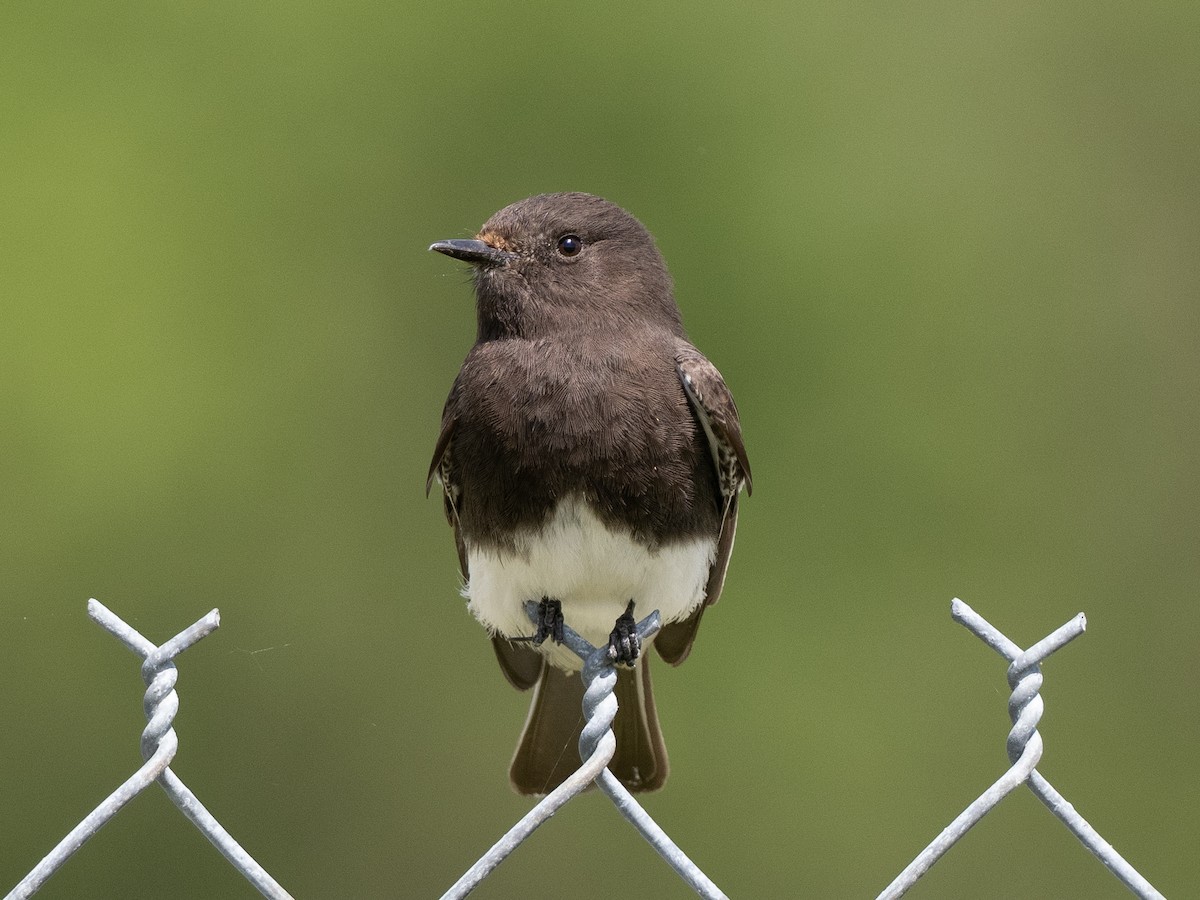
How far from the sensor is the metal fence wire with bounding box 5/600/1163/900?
1.80 m

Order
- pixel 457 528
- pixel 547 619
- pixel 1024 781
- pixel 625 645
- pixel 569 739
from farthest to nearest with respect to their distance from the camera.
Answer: pixel 569 739
pixel 457 528
pixel 547 619
pixel 625 645
pixel 1024 781

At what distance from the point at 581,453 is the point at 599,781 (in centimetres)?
124

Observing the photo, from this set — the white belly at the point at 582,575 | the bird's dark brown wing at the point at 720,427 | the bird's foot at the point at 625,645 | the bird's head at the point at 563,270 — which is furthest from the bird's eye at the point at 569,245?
the bird's foot at the point at 625,645

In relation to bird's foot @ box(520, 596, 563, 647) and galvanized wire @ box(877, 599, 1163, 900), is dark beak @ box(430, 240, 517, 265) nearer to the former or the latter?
bird's foot @ box(520, 596, 563, 647)

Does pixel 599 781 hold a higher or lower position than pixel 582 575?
Result: higher

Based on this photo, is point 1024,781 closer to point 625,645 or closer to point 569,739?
point 625,645

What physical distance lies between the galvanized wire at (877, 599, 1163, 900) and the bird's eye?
1805mm

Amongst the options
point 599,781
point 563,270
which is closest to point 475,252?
point 563,270

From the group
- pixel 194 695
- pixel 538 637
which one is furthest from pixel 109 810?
pixel 194 695

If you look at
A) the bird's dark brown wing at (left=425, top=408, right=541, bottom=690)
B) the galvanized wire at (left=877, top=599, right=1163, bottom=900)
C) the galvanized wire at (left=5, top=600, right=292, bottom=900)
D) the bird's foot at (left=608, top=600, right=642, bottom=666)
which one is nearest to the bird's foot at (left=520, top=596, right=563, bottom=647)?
the bird's foot at (left=608, top=600, right=642, bottom=666)

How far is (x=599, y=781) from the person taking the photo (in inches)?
79.2

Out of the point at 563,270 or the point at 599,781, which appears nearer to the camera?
the point at 599,781

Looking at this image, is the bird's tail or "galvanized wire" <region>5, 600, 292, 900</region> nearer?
"galvanized wire" <region>5, 600, 292, 900</region>

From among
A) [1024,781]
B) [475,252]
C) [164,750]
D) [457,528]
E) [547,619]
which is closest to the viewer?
[164,750]
